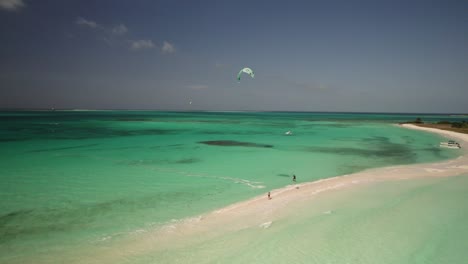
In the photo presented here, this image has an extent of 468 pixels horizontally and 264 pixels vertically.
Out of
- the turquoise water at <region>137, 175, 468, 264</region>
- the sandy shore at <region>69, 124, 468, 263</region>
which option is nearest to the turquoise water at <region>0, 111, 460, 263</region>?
the sandy shore at <region>69, 124, 468, 263</region>

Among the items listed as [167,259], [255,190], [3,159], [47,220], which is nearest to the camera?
[167,259]

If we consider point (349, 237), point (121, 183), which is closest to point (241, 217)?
point (349, 237)

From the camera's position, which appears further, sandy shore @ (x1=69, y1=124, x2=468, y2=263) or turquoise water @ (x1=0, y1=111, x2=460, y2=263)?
turquoise water @ (x1=0, y1=111, x2=460, y2=263)

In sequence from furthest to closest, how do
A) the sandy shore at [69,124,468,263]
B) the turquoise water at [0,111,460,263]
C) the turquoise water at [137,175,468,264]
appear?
the turquoise water at [0,111,460,263], the sandy shore at [69,124,468,263], the turquoise water at [137,175,468,264]

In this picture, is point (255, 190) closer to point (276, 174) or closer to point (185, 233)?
point (276, 174)

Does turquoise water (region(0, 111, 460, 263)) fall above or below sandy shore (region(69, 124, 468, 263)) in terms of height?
below

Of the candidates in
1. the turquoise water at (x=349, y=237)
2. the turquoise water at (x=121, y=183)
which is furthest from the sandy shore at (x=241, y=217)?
the turquoise water at (x=121, y=183)

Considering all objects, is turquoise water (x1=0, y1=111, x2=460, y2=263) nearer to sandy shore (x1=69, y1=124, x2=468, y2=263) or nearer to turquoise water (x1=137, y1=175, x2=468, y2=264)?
sandy shore (x1=69, y1=124, x2=468, y2=263)

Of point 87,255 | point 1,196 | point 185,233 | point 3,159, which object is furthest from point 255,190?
point 3,159
